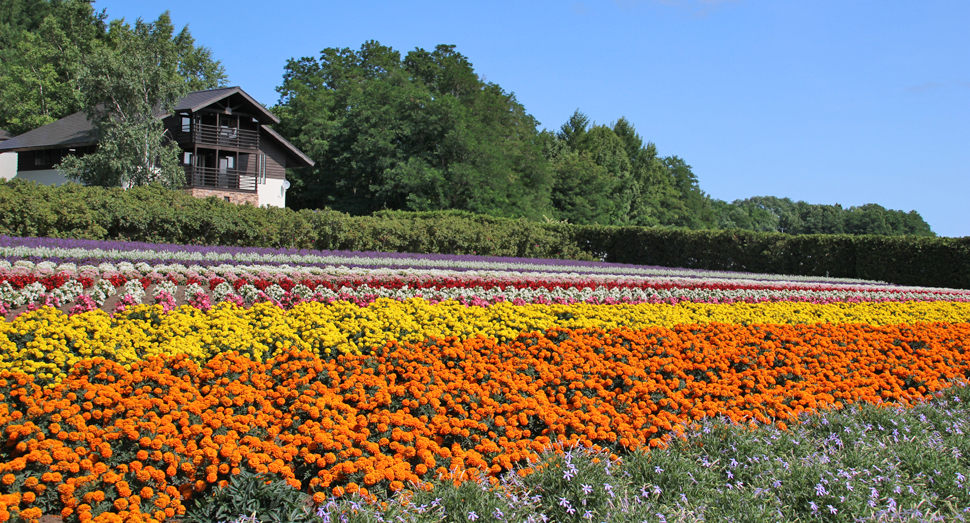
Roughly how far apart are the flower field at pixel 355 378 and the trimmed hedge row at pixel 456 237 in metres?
5.17

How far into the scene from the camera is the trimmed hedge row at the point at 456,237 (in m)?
14.0

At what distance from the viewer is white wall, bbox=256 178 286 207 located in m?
33.4

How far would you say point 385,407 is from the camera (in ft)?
15.0

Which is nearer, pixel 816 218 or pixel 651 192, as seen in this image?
pixel 651 192

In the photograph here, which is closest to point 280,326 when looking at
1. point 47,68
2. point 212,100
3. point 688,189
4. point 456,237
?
point 456,237

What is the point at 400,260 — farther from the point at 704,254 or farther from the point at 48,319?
the point at 704,254

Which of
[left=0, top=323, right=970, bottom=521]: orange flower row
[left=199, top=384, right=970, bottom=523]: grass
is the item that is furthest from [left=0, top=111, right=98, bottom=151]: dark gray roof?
[left=199, top=384, right=970, bottom=523]: grass

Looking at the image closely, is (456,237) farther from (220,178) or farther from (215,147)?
(220,178)

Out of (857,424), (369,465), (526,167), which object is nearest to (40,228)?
(369,465)

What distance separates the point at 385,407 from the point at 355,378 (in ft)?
1.34

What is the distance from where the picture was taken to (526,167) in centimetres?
3953

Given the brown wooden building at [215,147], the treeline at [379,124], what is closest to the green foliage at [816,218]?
the treeline at [379,124]

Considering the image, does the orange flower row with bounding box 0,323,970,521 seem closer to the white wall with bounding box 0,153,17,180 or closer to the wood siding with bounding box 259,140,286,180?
the wood siding with bounding box 259,140,286,180

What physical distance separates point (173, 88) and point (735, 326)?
25164 millimetres
